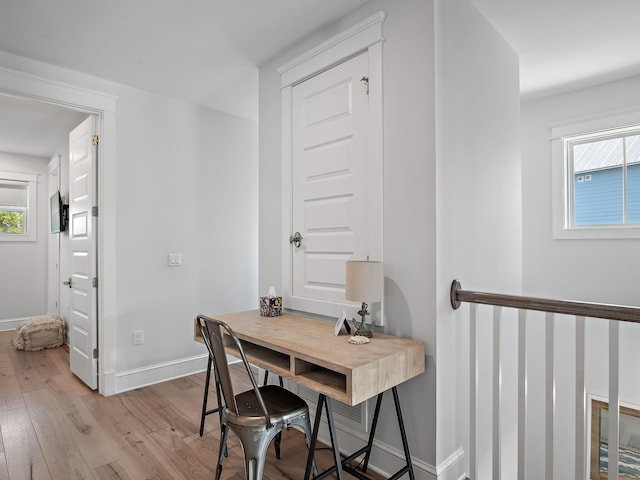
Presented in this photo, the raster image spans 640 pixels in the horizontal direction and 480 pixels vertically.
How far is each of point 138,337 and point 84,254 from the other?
2.84ft

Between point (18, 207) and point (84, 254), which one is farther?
point (18, 207)

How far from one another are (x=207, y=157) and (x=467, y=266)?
269 cm

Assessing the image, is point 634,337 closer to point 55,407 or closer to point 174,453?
point 174,453

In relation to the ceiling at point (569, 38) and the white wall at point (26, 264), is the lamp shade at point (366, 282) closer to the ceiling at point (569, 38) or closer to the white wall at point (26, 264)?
the ceiling at point (569, 38)

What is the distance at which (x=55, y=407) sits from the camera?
2.88 m

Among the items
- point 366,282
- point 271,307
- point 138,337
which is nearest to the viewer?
point 366,282

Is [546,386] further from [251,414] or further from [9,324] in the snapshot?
[9,324]

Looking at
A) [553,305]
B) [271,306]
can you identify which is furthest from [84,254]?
[553,305]

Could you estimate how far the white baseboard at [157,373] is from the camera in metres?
3.19

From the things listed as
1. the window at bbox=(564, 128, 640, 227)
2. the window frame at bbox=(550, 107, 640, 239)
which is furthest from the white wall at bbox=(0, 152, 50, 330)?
the window at bbox=(564, 128, 640, 227)

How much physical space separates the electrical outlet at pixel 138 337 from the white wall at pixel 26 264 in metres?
A: 3.53

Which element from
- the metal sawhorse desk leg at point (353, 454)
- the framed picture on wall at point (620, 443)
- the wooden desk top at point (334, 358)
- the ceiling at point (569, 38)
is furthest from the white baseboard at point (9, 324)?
the framed picture on wall at point (620, 443)

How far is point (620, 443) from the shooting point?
3.39 m

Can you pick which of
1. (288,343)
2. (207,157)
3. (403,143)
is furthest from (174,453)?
(207,157)
